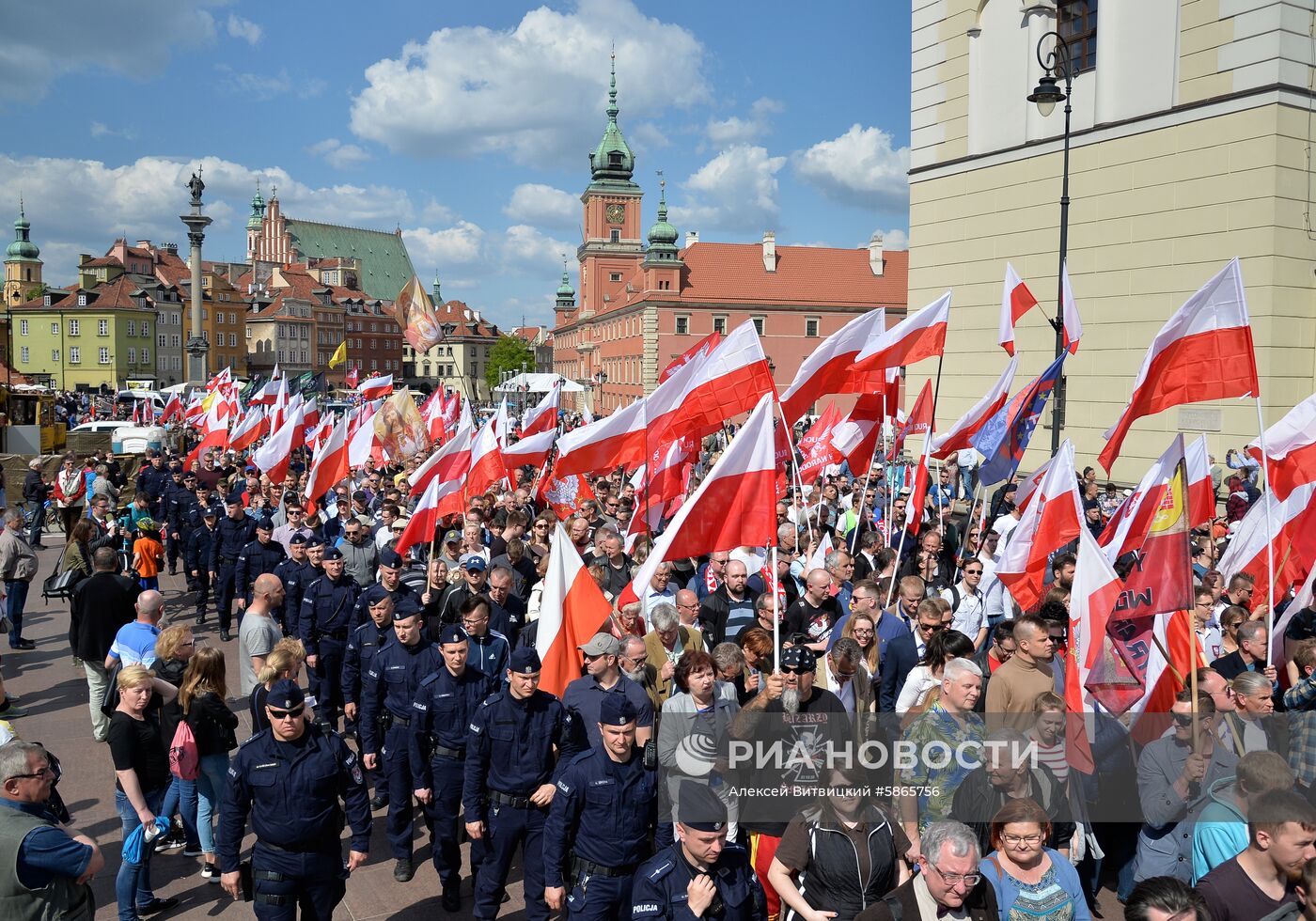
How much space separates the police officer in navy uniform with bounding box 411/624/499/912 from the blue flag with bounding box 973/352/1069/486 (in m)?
6.40

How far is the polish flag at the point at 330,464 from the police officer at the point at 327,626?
5.19m

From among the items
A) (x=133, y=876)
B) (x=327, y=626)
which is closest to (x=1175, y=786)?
(x=133, y=876)

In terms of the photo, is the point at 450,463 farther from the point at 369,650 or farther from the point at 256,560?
the point at 369,650

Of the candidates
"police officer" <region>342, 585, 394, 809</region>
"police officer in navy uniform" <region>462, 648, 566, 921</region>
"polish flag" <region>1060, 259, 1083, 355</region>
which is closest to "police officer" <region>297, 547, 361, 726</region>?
"police officer" <region>342, 585, 394, 809</region>

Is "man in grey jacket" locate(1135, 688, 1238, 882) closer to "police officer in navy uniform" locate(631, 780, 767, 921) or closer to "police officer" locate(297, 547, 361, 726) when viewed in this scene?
"police officer in navy uniform" locate(631, 780, 767, 921)

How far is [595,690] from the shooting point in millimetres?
5953

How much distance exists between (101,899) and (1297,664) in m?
7.51

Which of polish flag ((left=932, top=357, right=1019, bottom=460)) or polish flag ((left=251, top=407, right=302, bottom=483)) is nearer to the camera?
polish flag ((left=932, top=357, right=1019, bottom=460))

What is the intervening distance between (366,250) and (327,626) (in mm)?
170987

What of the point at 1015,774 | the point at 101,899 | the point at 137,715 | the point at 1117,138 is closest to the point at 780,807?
the point at 1015,774

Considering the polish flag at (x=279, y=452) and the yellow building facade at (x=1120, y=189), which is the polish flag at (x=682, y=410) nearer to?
the polish flag at (x=279, y=452)

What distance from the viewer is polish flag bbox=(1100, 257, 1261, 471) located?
25.4ft

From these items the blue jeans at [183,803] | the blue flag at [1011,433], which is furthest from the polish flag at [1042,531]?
the blue jeans at [183,803]

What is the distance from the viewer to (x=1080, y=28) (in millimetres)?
22016
